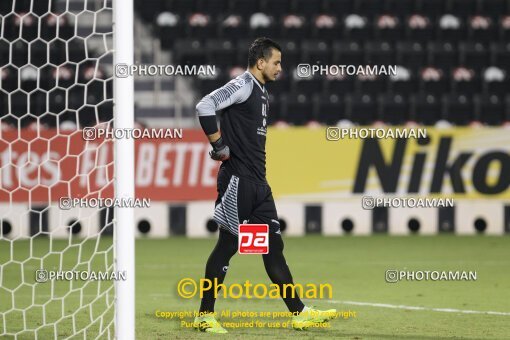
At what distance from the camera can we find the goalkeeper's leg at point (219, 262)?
545cm

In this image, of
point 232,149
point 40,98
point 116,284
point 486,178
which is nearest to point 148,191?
point 40,98

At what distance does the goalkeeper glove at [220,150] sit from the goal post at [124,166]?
2.24ft

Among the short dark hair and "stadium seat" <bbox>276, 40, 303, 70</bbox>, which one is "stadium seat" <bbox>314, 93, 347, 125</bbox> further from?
the short dark hair

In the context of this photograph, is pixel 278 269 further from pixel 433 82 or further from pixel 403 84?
pixel 433 82

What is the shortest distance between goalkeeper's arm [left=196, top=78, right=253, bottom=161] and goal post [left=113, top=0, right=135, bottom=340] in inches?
25.1

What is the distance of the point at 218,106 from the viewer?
5273mm

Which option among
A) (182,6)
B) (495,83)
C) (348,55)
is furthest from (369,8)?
(182,6)

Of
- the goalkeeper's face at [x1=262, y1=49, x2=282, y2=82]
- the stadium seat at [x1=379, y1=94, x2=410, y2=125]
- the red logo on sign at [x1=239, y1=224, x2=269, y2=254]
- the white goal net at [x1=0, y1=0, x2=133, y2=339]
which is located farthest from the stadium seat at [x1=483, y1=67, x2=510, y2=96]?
the red logo on sign at [x1=239, y1=224, x2=269, y2=254]

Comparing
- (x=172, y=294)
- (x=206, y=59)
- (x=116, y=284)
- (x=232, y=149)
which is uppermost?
(x=206, y=59)

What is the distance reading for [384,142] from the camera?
38.8 ft

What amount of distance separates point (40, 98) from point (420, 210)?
5.38m

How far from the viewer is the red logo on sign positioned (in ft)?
17.7

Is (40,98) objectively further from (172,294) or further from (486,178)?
(172,294)

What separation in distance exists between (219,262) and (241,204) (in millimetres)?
340
